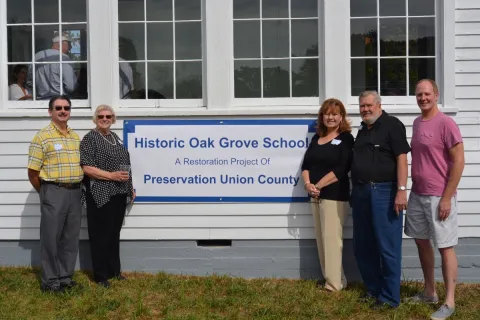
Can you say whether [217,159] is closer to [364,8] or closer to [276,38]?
[276,38]

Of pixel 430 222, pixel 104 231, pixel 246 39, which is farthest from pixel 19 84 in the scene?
pixel 430 222

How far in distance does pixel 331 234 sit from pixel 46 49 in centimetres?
395

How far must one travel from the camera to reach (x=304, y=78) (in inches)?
286

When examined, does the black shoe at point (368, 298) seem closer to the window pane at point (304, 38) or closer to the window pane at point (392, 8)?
the window pane at point (304, 38)

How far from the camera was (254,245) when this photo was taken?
7.18m

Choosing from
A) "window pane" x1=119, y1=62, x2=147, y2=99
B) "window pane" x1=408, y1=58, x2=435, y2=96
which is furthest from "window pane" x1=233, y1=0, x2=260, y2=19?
"window pane" x1=408, y1=58, x2=435, y2=96

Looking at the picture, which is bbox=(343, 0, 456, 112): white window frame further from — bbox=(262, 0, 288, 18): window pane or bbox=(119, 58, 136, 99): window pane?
bbox=(119, 58, 136, 99): window pane

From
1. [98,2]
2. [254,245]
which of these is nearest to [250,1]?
[98,2]

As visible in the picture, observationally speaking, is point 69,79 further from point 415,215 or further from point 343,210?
point 415,215

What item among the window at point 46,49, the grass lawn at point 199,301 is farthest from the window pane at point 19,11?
the grass lawn at point 199,301

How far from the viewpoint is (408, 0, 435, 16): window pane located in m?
7.14

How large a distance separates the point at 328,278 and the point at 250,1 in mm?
3244

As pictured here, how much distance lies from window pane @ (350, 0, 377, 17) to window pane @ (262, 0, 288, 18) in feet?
2.52

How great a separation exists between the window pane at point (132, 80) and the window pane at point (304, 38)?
5.88ft
